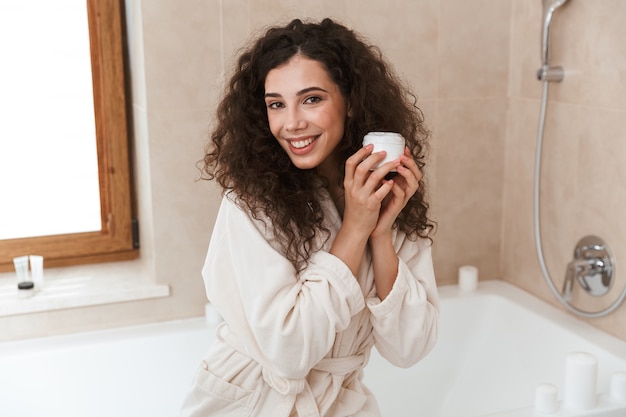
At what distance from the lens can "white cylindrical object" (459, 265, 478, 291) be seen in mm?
2426

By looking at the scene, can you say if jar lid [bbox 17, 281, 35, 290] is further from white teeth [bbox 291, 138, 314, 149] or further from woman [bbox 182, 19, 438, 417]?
white teeth [bbox 291, 138, 314, 149]

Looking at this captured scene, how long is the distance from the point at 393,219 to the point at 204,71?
36.0 inches

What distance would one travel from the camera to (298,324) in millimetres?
1301

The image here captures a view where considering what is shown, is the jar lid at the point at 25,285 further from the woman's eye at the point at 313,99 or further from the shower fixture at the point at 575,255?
the shower fixture at the point at 575,255

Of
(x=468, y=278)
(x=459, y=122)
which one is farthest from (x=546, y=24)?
(x=468, y=278)

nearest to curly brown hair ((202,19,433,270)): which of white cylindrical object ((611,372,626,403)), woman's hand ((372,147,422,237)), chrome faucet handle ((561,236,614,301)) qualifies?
woman's hand ((372,147,422,237))

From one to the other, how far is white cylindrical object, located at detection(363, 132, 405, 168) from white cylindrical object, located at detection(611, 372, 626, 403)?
2.56 ft

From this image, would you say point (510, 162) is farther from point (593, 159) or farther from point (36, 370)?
point (36, 370)

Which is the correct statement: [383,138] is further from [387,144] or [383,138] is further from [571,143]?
[571,143]

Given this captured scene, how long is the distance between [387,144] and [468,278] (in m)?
1.22

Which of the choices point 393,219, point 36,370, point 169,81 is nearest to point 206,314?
point 36,370

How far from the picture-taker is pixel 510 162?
2.45 meters

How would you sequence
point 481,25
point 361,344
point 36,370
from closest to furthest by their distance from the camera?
point 361,344, point 36,370, point 481,25

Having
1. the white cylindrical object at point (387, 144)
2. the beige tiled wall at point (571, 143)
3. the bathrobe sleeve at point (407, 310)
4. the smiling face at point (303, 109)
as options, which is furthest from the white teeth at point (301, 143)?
the beige tiled wall at point (571, 143)
